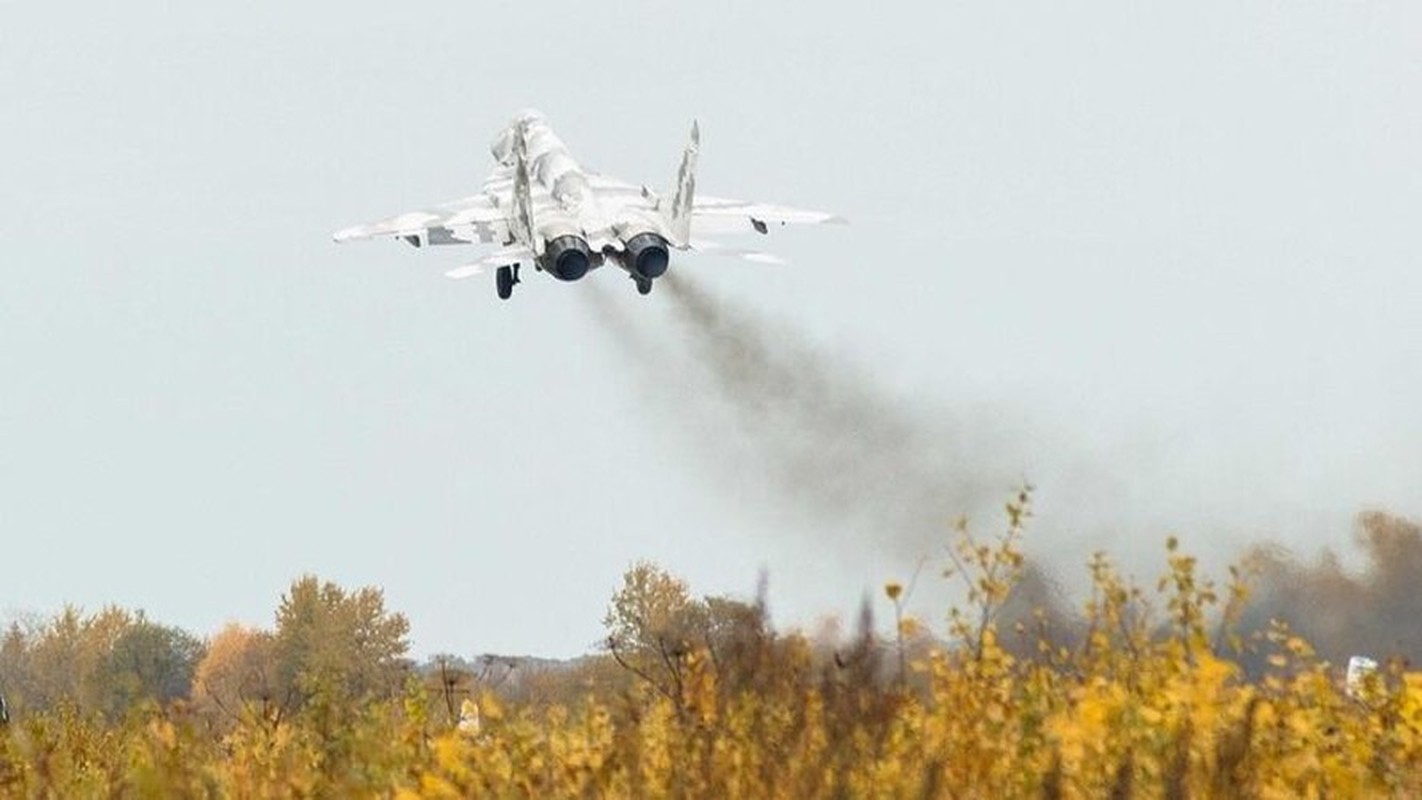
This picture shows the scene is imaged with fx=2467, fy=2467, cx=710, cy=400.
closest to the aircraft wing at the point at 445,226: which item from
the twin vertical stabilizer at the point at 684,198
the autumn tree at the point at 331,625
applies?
the twin vertical stabilizer at the point at 684,198

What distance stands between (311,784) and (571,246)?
35095mm

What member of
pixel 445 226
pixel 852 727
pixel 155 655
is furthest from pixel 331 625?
pixel 852 727

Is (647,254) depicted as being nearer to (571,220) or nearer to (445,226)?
(571,220)

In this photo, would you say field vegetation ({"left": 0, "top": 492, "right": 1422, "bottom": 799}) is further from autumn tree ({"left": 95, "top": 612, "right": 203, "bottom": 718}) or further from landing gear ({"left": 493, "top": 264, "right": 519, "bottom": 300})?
autumn tree ({"left": 95, "top": 612, "right": 203, "bottom": 718})

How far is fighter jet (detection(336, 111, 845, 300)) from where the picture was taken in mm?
48188

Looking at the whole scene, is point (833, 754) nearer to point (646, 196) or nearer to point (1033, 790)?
point (1033, 790)

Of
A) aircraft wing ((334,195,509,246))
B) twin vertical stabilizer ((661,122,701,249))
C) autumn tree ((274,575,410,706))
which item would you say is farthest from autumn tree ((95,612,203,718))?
twin vertical stabilizer ((661,122,701,249))

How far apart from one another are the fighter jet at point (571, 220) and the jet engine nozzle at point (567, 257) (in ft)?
0.06

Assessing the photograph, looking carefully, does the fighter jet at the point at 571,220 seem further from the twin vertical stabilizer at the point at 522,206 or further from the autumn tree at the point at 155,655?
the autumn tree at the point at 155,655

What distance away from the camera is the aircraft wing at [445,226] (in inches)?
2280

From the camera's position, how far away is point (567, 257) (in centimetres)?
4781

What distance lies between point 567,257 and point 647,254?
5.66 feet

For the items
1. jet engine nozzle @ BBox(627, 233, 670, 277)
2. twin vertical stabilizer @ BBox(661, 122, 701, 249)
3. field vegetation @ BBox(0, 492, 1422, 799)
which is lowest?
field vegetation @ BBox(0, 492, 1422, 799)

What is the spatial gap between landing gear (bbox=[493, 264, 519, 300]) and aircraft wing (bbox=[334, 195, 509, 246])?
80 centimetres
